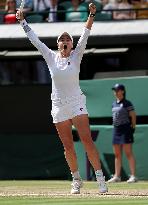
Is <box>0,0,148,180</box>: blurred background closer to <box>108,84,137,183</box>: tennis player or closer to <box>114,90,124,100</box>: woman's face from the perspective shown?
<box>108,84,137,183</box>: tennis player

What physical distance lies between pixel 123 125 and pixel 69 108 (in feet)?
17.3

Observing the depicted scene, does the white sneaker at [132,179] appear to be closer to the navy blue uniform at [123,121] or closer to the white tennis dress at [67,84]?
the navy blue uniform at [123,121]


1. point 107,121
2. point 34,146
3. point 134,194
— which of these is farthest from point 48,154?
point 134,194

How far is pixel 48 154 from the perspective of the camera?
1870cm

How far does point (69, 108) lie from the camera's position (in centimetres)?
1052

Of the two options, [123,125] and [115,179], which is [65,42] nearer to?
[123,125]

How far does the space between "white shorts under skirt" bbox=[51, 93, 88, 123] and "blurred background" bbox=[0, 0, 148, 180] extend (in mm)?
6202

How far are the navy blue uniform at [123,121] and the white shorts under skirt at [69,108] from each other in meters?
5.10

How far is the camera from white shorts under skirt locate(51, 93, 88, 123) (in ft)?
34.4

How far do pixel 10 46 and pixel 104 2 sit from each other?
2.33 metres

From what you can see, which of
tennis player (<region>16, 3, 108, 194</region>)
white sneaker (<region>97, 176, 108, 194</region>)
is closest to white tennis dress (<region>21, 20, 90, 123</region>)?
tennis player (<region>16, 3, 108, 194</region>)

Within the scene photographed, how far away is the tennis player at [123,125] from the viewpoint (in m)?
15.6

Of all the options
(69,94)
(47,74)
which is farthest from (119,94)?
(69,94)

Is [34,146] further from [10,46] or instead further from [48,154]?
[10,46]
